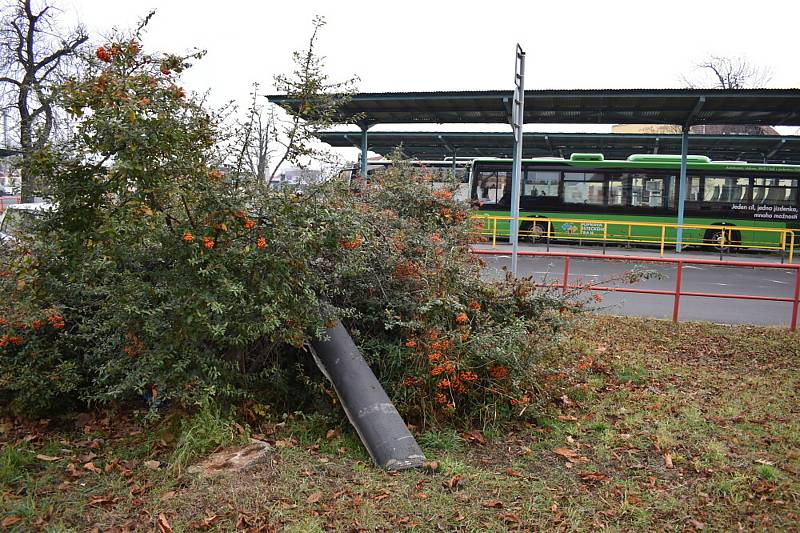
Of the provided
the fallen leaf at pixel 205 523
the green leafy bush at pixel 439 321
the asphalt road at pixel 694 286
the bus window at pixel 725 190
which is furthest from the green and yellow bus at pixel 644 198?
the fallen leaf at pixel 205 523

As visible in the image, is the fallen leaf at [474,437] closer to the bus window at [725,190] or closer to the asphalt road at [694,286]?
the asphalt road at [694,286]

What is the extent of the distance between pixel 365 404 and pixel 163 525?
173 centimetres

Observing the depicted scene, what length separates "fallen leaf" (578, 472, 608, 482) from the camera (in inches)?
170

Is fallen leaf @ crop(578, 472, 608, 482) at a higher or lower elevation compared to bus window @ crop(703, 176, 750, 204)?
lower

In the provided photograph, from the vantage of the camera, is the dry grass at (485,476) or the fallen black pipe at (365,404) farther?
the fallen black pipe at (365,404)

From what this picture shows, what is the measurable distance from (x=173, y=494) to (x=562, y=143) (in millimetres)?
26923

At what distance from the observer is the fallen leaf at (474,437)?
16.7 feet

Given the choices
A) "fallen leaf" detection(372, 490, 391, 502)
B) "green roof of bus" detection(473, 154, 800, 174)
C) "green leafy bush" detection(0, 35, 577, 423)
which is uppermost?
"green roof of bus" detection(473, 154, 800, 174)

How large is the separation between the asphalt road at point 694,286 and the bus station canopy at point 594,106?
4446 mm

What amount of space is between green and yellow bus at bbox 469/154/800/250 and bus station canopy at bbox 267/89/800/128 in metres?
1.88

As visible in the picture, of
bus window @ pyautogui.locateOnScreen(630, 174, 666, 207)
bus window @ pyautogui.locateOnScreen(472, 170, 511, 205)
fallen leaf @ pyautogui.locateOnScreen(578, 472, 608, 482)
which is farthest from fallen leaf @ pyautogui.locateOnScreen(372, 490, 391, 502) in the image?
bus window @ pyautogui.locateOnScreen(630, 174, 666, 207)

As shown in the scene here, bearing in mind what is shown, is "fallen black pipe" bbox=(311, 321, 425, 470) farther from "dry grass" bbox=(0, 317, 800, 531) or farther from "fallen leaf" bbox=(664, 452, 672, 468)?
"fallen leaf" bbox=(664, 452, 672, 468)

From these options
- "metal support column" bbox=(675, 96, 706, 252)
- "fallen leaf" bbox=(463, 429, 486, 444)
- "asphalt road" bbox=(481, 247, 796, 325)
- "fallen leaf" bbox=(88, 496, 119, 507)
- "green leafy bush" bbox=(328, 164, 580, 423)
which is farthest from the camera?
"metal support column" bbox=(675, 96, 706, 252)

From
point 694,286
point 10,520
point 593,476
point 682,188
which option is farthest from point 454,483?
point 682,188
